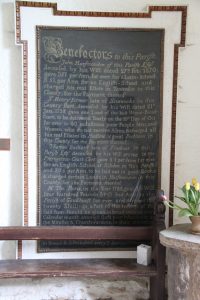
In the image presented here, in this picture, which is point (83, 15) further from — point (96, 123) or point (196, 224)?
point (196, 224)

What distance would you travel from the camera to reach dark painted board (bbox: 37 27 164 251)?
2.48 m

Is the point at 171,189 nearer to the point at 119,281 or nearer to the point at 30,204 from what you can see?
the point at 119,281

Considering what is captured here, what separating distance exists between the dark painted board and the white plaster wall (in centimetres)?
17

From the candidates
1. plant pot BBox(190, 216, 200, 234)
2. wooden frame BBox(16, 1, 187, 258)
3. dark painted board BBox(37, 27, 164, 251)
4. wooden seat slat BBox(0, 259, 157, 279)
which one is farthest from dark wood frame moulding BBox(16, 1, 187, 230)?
plant pot BBox(190, 216, 200, 234)

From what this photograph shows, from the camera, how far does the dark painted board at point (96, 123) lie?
8.14ft

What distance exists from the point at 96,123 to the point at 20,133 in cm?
58

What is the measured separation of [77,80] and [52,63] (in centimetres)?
22

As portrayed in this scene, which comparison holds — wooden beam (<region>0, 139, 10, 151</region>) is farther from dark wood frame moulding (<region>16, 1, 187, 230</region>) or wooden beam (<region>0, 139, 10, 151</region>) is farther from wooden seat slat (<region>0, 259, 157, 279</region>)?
wooden seat slat (<region>0, 259, 157, 279</region>)

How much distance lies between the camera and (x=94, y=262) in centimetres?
244

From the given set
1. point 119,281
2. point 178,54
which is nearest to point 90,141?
point 178,54

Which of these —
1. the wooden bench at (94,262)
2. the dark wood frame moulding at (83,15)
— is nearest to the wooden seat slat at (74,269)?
the wooden bench at (94,262)

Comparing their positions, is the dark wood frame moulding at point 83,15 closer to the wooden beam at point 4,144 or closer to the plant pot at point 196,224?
the wooden beam at point 4,144

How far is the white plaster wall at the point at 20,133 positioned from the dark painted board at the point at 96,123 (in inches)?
6.9

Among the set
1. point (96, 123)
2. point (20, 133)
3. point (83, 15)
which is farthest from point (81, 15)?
point (20, 133)
